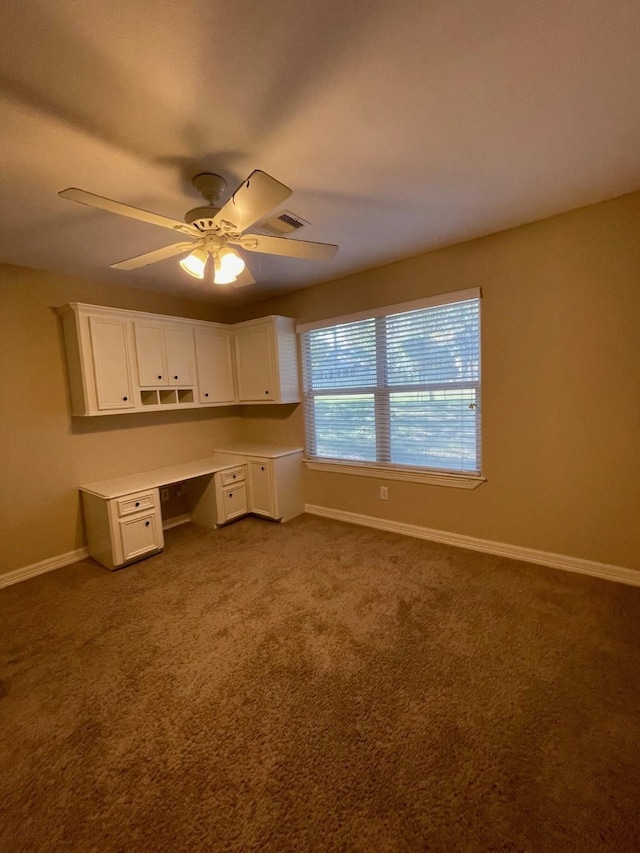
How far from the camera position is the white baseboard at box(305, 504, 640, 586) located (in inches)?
99.0

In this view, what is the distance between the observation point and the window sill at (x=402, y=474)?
306 centimetres

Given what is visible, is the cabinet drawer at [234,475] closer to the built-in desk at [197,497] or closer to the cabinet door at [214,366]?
the built-in desk at [197,497]

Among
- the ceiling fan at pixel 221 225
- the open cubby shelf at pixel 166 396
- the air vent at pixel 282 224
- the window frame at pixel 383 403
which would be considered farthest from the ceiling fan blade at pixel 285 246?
the open cubby shelf at pixel 166 396

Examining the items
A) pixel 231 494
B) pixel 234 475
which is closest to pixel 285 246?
pixel 234 475

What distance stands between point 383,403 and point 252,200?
233 centimetres

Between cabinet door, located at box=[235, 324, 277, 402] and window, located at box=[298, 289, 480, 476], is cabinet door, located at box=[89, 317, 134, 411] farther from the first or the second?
window, located at box=[298, 289, 480, 476]

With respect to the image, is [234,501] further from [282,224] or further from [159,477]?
[282,224]

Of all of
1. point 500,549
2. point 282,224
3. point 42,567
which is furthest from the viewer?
point 42,567

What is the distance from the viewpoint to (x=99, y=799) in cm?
130

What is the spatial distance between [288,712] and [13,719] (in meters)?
1.27

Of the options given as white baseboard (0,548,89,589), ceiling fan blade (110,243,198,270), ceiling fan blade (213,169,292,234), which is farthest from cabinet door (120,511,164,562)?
ceiling fan blade (213,169,292,234)

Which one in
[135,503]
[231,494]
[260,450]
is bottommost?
[231,494]

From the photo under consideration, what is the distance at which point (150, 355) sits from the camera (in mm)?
3441

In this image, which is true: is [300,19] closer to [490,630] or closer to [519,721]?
[519,721]
